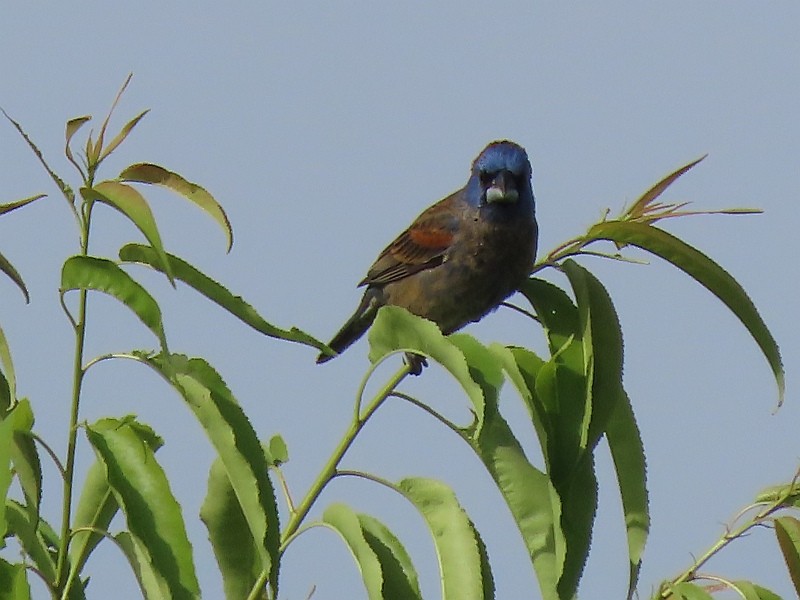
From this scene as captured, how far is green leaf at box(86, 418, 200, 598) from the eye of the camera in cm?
240

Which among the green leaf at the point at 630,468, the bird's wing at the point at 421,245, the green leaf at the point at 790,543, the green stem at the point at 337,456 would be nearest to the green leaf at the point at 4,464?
the green stem at the point at 337,456

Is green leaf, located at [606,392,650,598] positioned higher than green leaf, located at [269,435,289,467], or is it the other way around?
green leaf, located at [269,435,289,467]

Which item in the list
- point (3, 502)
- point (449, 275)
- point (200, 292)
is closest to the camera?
point (3, 502)

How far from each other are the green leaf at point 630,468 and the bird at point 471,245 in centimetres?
128

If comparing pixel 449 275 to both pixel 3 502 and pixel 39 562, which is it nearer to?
pixel 39 562

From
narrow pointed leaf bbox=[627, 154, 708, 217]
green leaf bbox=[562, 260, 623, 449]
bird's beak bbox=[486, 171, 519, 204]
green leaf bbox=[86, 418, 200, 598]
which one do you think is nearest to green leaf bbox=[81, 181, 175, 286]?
green leaf bbox=[86, 418, 200, 598]

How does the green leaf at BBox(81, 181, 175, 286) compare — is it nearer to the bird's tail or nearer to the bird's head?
the bird's head

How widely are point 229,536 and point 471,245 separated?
1.98 meters

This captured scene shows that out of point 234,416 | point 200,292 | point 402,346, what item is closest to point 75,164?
point 200,292

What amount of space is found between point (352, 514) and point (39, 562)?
25.7 inches

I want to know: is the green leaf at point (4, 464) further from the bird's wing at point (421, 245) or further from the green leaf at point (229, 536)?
the bird's wing at point (421, 245)

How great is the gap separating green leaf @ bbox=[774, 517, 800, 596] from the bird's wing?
2.08 metres

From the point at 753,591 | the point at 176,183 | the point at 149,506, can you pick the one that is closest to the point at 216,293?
the point at 176,183

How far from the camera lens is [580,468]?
2.49 meters
